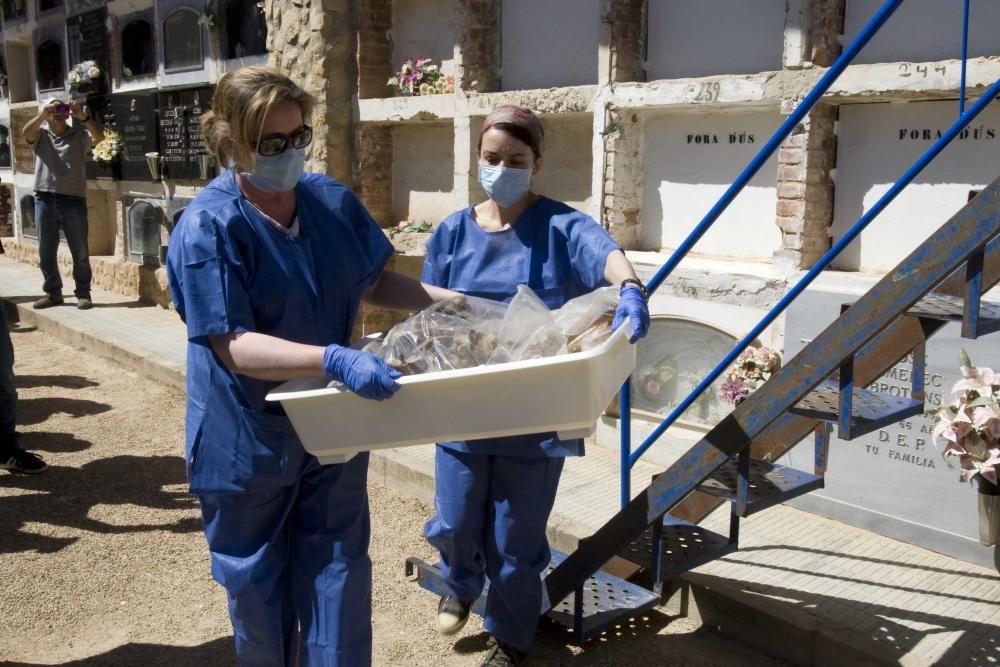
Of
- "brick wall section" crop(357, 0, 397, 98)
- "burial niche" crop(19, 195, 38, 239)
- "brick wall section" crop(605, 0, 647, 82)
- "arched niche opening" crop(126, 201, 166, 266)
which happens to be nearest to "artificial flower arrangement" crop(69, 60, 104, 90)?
"arched niche opening" crop(126, 201, 166, 266)

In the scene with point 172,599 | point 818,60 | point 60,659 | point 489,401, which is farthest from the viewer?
point 818,60

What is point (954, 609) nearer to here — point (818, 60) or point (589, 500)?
point (589, 500)

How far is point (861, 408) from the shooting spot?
2.50 metres

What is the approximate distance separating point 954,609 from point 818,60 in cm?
203

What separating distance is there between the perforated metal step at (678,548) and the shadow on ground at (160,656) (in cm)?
122

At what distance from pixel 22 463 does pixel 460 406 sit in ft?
10.0

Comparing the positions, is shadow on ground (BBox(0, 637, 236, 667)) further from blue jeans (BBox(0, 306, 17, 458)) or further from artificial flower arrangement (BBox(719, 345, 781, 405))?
artificial flower arrangement (BBox(719, 345, 781, 405))

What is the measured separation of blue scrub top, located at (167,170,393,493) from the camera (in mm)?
1924

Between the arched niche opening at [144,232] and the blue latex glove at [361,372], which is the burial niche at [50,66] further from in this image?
the blue latex glove at [361,372]

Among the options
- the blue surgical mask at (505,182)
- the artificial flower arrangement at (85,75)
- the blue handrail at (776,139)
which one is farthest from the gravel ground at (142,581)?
the artificial flower arrangement at (85,75)

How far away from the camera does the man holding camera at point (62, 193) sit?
7711 mm

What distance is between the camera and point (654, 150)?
14.4ft

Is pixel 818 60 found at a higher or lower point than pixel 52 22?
lower

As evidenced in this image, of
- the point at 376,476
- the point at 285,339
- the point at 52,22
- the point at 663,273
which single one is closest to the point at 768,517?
the point at 663,273
